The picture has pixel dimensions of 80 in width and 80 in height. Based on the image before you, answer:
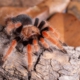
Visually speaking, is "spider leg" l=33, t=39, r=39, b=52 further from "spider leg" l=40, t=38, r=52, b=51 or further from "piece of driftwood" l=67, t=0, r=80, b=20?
"piece of driftwood" l=67, t=0, r=80, b=20

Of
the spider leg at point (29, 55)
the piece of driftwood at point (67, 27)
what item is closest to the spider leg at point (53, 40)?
the spider leg at point (29, 55)

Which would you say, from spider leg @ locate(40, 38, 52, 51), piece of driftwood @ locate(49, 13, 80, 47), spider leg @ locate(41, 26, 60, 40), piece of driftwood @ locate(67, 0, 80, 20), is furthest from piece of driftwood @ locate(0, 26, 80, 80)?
piece of driftwood @ locate(67, 0, 80, 20)

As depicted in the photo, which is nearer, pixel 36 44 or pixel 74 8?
pixel 36 44

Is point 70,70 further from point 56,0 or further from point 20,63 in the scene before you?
point 56,0

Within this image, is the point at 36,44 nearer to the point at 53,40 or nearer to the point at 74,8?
the point at 53,40

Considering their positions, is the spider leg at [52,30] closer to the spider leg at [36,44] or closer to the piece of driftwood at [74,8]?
the spider leg at [36,44]

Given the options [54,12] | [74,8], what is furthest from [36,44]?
[74,8]
